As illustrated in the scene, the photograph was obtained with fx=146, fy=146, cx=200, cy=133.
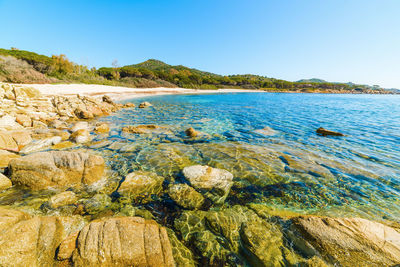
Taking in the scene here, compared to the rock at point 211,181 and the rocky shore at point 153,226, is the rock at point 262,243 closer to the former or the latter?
the rocky shore at point 153,226

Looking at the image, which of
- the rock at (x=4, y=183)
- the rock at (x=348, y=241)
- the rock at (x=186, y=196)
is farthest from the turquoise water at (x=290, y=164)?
the rock at (x=4, y=183)

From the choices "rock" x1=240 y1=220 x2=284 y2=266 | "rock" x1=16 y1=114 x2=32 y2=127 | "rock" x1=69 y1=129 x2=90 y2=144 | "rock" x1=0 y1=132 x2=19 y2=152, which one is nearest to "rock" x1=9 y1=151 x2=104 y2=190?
"rock" x1=0 y1=132 x2=19 y2=152

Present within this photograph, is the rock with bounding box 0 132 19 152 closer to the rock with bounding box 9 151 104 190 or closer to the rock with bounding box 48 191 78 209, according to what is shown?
the rock with bounding box 9 151 104 190

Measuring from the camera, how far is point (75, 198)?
3758mm

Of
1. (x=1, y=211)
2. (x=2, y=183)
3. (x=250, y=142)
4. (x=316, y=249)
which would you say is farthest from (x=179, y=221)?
(x=250, y=142)

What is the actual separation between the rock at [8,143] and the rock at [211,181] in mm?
7263

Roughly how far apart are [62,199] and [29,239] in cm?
160

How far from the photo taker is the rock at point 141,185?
4091 millimetres

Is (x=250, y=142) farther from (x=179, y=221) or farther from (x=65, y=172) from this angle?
(x=65, y=172)

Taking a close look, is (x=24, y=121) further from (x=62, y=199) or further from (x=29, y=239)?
(x=29, y=239)

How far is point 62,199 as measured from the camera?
364 cm

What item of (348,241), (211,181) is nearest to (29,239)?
(211,181)

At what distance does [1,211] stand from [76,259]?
70.2 inches

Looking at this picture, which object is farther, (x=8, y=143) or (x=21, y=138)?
(x=21, y=138)
